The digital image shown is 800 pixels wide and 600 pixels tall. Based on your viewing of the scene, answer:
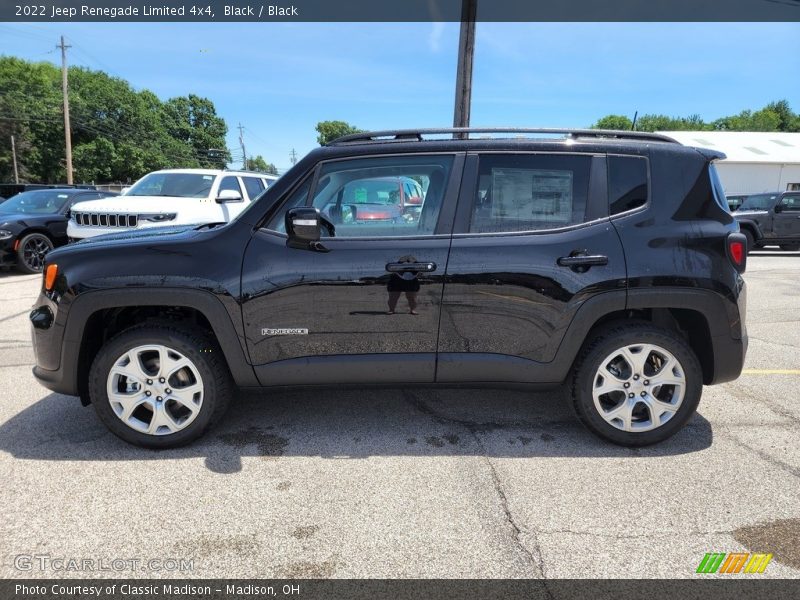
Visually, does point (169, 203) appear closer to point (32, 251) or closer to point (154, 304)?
point (32, 251)

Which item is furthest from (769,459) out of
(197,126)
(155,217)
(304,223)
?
(197,126)

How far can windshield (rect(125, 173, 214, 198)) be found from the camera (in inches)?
368

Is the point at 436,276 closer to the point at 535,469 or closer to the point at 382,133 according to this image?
the point at 382,133

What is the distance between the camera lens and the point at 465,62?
1028 cm

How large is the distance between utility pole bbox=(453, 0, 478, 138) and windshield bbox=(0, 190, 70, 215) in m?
8.21

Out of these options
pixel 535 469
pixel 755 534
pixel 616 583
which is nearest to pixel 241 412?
pixel 535 469

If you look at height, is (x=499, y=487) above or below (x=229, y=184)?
below

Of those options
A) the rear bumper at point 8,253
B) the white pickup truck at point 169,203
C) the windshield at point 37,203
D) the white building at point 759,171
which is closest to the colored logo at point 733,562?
the white pickup truck at point 169,203

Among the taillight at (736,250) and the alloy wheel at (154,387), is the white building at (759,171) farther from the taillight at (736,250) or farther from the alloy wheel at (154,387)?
the alloy wheel at (154,387)

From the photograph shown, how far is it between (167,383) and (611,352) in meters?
2.68

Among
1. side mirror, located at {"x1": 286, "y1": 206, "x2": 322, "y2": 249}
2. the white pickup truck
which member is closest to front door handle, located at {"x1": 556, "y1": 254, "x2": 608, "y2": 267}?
side mirror, located at {"x1": 286, "y1": 206, "x2": 322, "y2": 249}

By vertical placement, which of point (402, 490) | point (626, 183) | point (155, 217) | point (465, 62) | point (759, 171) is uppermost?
point (759, 171)

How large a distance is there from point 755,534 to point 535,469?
1.05 metres

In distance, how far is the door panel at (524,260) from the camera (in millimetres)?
3037
